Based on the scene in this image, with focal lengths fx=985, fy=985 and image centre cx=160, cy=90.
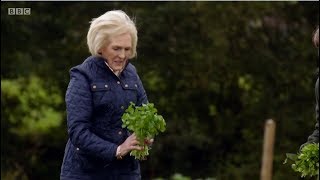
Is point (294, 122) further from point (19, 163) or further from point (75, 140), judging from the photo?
point (75, 140)

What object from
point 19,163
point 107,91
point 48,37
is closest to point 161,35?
point 48,37

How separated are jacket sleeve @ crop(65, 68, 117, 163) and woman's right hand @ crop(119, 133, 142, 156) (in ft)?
0.12

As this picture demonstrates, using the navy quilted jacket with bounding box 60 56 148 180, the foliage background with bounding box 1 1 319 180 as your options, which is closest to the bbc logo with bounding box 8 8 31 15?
the foliage background with bounding box 1 1 319 180

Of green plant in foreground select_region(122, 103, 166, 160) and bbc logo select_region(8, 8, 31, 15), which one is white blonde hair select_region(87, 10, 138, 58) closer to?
green plant in foreground select_region(122, 103, 166, 160)

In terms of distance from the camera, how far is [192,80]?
1061 centimetres

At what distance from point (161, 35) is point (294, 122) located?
1679 millimetres

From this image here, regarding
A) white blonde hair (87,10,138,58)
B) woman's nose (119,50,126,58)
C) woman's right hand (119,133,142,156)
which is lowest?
woman's right hand (119,133,142,156)

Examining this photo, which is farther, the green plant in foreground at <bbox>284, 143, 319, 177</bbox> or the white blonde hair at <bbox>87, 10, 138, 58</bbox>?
the white blonde hair at <bbox>87, 10, 138, 58</bbox>

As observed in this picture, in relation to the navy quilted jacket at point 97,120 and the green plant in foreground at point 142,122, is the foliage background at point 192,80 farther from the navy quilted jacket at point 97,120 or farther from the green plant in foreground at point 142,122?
the green plant in foreground at point 142,122

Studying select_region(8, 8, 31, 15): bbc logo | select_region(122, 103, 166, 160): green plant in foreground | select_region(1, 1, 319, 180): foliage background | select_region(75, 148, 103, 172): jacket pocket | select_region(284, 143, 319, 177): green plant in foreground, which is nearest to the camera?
select_region(284, 143, 319, 177): green plant in foreground

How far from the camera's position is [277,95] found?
1061 centimetres

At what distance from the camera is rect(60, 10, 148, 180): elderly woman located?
3.99m

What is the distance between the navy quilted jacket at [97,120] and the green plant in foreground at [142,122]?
9 centimetres

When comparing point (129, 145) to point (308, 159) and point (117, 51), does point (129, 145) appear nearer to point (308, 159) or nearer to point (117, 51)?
point (117, 51)
